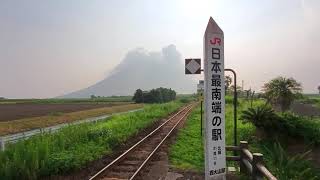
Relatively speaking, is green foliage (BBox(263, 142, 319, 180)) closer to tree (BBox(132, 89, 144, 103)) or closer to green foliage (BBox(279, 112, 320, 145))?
green foliage (BBox(279, 112, 320, 145))

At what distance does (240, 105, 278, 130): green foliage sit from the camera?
18.5 m

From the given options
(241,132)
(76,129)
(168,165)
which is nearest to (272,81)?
(241,132)

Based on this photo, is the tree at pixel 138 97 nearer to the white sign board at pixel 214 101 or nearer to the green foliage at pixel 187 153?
the green foliage at pixel 187 153

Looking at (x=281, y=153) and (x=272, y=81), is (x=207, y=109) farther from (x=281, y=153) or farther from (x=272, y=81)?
(x=272, y=81)

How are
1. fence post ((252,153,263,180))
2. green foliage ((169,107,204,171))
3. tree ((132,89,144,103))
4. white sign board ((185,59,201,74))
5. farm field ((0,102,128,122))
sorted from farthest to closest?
tree ((132,89,144,103)), farm field ((0,102,128,122)), green foliage ((169,107,204,171)), white sign board ((185,59,201,74)), fence post ((252,153,263,180))

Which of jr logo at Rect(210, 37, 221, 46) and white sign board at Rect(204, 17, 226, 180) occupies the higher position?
jr logo at Rect(210, 37, 221, 46)

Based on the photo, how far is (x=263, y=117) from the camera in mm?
18562

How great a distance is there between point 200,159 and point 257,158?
17.4 ft

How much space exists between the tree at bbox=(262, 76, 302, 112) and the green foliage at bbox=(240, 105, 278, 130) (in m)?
14.1

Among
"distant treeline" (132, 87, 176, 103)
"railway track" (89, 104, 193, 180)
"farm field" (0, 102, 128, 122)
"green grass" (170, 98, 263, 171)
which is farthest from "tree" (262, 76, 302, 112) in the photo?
"distant treeline" (132, 87, 176, 103)

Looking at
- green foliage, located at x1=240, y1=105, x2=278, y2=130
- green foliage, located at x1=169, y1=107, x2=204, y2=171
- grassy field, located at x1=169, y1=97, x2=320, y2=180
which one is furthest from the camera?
green foliage, located at x1=240, y1=105, x2=278, y2=130

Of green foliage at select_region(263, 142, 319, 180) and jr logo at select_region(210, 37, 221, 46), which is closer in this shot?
jr logo at select_region(210, 37, 221, 46)

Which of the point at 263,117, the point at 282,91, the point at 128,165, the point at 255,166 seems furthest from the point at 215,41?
the point at 282,91

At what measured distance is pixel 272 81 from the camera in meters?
33.2
